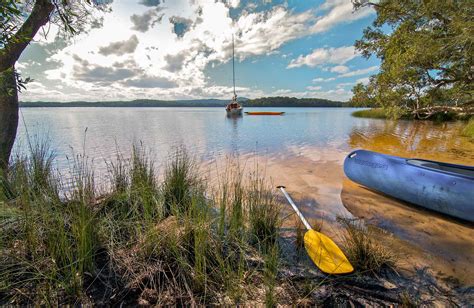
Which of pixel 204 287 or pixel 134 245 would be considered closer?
pixel 204 287

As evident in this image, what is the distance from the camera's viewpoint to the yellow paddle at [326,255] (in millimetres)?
2018

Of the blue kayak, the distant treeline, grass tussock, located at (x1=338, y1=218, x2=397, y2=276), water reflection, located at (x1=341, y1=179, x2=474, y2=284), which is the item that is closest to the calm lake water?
grass tussock, located at (x1=338, y1=218, x2=397, y2=276)

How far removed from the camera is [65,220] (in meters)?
1.78

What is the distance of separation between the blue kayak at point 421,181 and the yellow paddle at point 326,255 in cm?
238

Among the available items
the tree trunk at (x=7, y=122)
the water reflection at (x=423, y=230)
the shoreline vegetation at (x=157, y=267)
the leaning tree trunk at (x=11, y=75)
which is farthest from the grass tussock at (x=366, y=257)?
the tree trunk at (x=7, y=122)

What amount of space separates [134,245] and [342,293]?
1.91 metres

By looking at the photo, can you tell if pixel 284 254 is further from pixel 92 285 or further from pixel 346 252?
pixel 92 285

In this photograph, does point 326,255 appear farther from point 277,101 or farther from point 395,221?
point 277,101

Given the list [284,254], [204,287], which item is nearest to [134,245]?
[204,287]

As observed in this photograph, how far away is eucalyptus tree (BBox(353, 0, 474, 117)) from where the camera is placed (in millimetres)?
5164

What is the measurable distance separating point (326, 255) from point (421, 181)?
2686 millimetres

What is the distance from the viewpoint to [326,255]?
2.17 meters

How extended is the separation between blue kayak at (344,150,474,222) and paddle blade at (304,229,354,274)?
238 centimetres

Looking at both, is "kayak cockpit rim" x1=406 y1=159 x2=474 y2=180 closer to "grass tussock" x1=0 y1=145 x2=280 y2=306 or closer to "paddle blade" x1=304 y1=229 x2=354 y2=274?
"paddle blade" x1=304 y1=229 x2=354 y2=274
